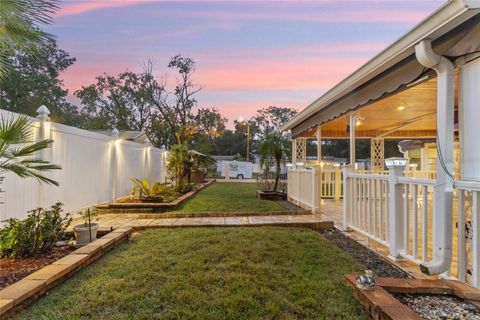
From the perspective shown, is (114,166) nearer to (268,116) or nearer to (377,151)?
(377,151)

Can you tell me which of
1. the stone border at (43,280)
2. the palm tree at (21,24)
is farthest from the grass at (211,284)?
the palm tree at (21,24)

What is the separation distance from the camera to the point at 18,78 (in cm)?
2011

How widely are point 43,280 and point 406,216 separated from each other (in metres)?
3.65

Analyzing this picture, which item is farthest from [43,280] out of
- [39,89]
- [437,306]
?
[39,89]

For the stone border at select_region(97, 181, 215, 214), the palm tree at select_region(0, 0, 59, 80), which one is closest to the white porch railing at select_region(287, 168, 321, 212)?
the stone border at select_region(97, 181, 215, 214)

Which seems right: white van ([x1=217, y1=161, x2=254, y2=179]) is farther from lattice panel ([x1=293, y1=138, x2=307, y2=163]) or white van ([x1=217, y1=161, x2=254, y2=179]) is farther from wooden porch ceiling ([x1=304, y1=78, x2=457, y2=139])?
wooden porch ceiling ([x1=304, y1=78, x2=457, y2=139])

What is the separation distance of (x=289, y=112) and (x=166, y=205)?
43.4m

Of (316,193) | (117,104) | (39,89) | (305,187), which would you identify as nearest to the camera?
(316,193)

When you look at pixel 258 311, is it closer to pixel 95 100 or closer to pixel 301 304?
pixel 301 304

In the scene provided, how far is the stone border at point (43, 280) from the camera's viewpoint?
231 cm

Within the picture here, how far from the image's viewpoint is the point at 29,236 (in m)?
3.55

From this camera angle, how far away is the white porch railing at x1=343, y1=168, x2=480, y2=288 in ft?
8.28

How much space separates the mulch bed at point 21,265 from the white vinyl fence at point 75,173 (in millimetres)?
1059

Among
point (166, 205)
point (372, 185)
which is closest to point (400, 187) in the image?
point (372, 185)
